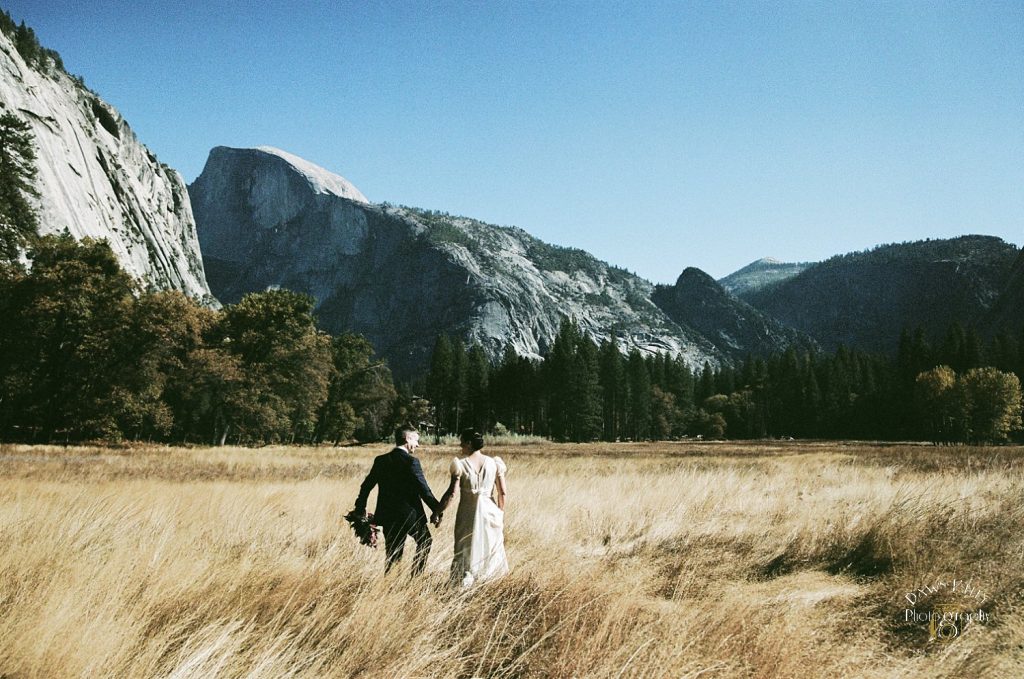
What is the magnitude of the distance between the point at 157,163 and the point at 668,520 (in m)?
144

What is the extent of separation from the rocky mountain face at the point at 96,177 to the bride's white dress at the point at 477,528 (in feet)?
168

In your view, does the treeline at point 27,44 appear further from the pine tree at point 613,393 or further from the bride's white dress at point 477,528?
the bride's white dress at point 477,528

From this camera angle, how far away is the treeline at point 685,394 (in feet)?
273

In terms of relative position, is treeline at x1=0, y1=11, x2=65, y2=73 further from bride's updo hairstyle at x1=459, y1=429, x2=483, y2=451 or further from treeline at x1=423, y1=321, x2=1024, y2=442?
bride's updo hairstyle at x1=459, y1=429, x2=483, y2=451

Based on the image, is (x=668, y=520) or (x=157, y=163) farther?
(x=157, y=163)

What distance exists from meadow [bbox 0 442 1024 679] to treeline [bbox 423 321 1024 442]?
7544cm

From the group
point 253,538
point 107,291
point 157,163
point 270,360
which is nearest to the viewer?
point 253,538

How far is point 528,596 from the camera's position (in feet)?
13.6

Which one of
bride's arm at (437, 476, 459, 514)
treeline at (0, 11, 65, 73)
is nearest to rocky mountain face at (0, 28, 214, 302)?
treeline at (0, 11, 65, 73)

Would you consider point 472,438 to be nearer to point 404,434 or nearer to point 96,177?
point 404,434

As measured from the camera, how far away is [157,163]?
121 meters

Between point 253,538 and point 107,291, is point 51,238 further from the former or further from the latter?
point 253,538

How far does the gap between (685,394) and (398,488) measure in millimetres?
106225

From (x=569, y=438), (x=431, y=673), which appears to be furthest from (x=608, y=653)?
(x=569, y=438)
